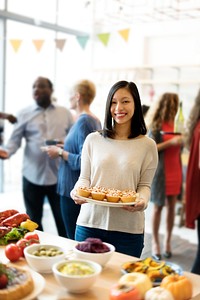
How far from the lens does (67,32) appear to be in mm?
5898

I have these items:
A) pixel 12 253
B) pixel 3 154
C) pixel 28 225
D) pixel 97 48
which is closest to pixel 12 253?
pixel 12 253

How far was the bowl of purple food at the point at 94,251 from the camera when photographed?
1415 millimetres

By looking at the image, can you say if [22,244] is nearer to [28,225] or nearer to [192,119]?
[28,225]

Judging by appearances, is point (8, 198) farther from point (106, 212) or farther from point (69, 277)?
point (69, 277)

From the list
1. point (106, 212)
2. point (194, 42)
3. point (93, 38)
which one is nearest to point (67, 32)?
point (93, 38)

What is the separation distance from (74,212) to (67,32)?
3.87 m

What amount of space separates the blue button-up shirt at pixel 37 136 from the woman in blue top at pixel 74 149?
501 millimetres

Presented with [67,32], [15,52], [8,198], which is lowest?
[8,198]

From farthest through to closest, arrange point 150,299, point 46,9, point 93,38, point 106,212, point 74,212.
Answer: point 93,38
point 46,9
point 74,212
point 106,212
point 150,299

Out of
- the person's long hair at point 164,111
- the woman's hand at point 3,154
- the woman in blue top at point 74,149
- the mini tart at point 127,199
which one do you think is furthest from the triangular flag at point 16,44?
the mini tart at point 127,199

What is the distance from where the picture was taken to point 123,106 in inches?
74.0

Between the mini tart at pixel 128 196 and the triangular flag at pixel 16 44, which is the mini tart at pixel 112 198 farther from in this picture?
the triangular flag at pixel 16 44

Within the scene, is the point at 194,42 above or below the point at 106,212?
above

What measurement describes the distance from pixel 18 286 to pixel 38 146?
2173 mm
